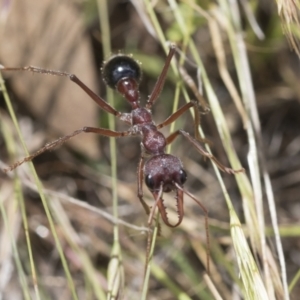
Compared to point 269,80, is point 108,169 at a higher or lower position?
lower

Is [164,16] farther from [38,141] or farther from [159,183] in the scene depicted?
[159,183]

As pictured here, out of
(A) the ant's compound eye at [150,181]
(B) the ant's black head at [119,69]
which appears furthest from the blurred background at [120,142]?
(A) the ant's compound eye at [150,181]

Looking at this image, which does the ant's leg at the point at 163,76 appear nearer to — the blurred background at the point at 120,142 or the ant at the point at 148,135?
the ant at the point at 148,135

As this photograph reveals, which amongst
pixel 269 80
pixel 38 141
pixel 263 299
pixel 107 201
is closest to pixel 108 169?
pixel 107 201

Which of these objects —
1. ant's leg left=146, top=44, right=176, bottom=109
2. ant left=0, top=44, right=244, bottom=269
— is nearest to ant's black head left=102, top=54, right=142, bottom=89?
ant left=0, top=44, right=244, bottom=269

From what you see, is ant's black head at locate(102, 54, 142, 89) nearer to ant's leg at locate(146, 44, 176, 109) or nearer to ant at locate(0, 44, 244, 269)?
ant at locate(0, 44, 244, 269)

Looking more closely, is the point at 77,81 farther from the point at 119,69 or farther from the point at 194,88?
the point at 194,88
